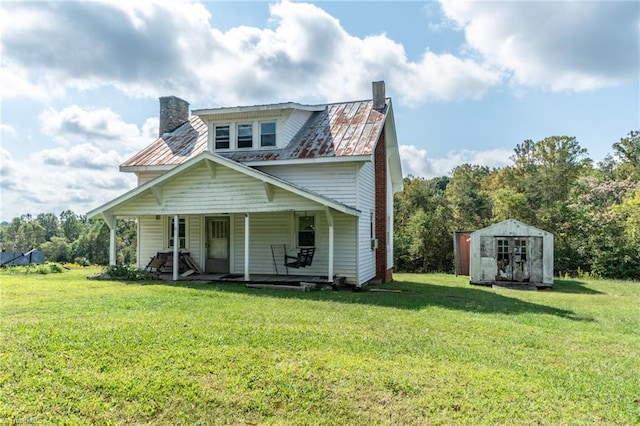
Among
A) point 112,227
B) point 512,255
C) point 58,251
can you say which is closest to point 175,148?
point 112,227

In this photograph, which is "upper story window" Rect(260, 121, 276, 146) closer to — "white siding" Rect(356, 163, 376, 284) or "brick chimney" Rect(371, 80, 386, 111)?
"white siding" Rect(356, 163, 376, 284)

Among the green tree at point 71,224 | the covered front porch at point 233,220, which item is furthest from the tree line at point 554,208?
the green tree at point 71,224

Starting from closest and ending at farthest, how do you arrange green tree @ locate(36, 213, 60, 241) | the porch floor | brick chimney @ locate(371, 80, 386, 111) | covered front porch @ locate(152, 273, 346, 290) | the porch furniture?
covered front porch @ locate(152, 273, 346, 290)
the porch floor
the porch furniture
brick chimney @ locate(371, 80, 386, 111)
green tree @ locate(36, 213, 60, 241)

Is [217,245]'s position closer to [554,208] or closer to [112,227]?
[112,227]

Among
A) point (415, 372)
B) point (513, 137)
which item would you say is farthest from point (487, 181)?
point (415, 372)

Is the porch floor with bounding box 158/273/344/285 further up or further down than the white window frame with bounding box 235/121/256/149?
further down

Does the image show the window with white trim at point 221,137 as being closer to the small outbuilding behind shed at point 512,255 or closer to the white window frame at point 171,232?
the white window frame at point 171,232

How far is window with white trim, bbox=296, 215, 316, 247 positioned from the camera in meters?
13.8

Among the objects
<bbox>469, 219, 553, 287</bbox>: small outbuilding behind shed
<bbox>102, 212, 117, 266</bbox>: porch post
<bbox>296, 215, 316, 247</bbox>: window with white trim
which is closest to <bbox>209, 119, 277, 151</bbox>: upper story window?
<bbox>296, 215, 316, 247</bbox>: window with white trim

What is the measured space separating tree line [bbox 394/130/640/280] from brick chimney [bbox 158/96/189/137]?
41.6 ft

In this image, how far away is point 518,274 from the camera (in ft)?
48.9

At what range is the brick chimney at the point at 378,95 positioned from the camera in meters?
15.4

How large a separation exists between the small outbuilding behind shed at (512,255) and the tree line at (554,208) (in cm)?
687

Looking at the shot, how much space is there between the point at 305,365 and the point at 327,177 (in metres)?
8.99
